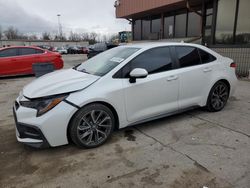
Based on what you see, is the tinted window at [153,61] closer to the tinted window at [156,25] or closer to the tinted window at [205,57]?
the tinted window at [205,57]

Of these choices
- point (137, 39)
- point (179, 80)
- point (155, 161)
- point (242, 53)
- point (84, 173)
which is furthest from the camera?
point (137, 39)

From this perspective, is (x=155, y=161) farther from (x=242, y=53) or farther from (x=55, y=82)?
(x=242, y=53)

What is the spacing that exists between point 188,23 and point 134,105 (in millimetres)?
12244

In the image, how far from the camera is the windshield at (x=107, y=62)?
3.47m

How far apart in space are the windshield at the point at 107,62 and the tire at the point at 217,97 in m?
1.94

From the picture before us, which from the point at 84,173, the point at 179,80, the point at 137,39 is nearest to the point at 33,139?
the point at 84,173

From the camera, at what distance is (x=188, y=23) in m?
13.9

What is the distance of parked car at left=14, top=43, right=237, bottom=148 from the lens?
2.87 metres

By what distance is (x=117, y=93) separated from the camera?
3201 millimetres

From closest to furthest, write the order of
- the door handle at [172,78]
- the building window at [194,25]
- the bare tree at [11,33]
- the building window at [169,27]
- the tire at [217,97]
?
the door handle at [172,78], the tire at [217,97], the building window at [194,25], the building window at [169,27], the bare tree at [11,33]

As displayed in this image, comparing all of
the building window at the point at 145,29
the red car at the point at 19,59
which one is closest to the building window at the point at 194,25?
the building window at the point at 145,29

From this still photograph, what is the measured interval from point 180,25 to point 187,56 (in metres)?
11.6

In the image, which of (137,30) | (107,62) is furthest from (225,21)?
(137,30)

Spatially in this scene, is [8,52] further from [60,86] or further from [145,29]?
[145,29]
